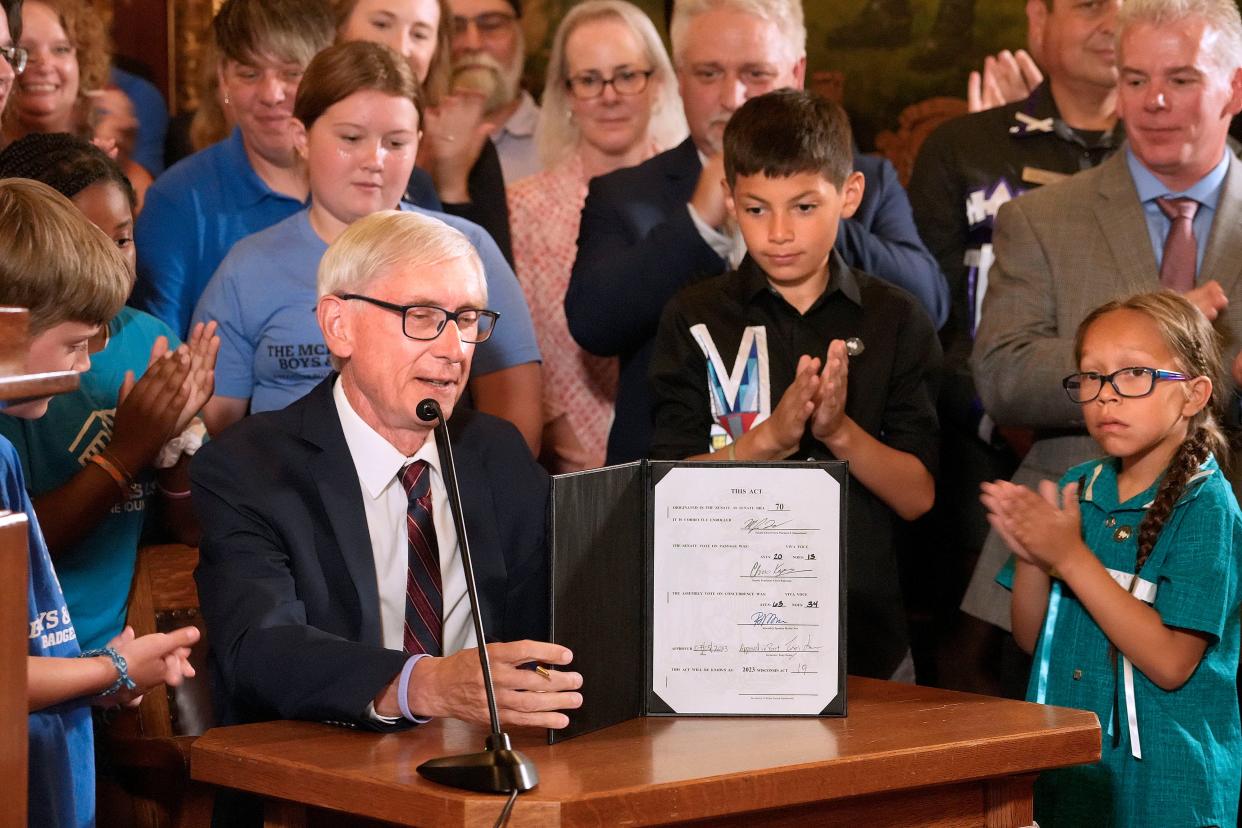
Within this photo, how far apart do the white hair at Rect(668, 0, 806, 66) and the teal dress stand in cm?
143

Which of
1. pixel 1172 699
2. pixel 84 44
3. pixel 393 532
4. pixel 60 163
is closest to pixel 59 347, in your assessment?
pixel 393 532

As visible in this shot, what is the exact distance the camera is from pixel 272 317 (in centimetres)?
327

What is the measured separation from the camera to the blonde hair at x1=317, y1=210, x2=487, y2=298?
95.3 inches

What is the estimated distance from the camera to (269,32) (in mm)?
3682

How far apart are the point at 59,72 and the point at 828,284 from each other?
6.15 feet

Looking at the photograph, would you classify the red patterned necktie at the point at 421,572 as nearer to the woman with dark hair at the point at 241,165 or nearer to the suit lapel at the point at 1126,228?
the woman with dark hair at the point at 241,165

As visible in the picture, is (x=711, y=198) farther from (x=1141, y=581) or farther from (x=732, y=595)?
(x=732, y=595)

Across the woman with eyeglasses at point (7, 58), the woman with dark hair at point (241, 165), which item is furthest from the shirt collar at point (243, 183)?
the woman with eyeglasses at point (7, 58)

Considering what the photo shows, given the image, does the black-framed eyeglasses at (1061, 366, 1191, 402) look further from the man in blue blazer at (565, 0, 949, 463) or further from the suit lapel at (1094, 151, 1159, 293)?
the man in blue blazer at (565, 0, 949, 463)

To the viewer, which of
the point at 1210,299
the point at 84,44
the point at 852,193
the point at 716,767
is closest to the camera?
the point at 716,767

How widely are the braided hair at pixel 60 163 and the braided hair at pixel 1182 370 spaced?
1.85 metres

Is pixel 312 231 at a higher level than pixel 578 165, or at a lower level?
lower

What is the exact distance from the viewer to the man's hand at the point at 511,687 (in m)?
1.99

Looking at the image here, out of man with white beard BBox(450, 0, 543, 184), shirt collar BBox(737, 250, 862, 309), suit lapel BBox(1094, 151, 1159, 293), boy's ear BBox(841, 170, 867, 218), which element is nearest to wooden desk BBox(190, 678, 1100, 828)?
shirt collar BBox(737, 250, 862, 309)
